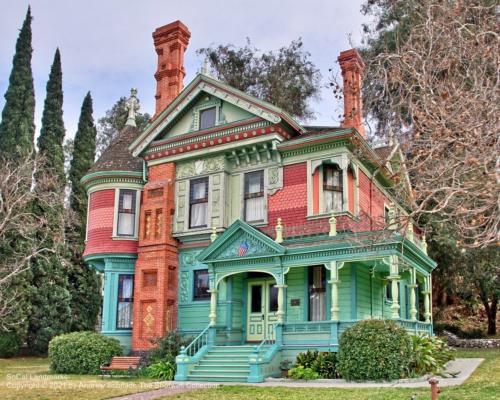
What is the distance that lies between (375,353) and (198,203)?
9.27m

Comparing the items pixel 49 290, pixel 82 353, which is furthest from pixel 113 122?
pixel 82 353

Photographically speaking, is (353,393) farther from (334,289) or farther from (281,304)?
(281,304)

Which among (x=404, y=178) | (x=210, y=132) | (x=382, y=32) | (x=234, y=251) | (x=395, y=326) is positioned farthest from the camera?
(x=382, y=32)

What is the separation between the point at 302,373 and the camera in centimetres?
1625

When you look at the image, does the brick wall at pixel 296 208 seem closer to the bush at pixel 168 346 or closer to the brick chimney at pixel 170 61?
the bush at pixel 168 346

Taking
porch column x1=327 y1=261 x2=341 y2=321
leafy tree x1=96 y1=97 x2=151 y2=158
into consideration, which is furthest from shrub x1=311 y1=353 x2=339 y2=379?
leafy tree x1=96 y1=97 x2=151 y2=158

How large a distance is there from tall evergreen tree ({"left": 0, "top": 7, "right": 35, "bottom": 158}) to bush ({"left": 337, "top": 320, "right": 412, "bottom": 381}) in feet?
80.7

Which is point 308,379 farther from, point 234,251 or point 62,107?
point 62,107

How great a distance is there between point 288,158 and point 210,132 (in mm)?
3131

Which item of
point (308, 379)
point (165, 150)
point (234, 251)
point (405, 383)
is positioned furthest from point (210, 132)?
point (405, 383)

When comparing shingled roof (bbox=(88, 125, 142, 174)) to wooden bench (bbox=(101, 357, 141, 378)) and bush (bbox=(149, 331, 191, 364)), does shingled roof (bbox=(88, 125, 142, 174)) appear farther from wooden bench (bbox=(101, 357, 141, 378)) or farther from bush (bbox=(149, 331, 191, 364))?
wooden bench (bbox=(101, 357, 141, 378))

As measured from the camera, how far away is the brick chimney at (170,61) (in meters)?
25.6

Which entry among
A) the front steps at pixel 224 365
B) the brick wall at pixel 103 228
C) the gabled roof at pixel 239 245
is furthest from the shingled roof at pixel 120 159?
the front steps at pixel 224 365

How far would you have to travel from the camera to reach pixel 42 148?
37250 mm
